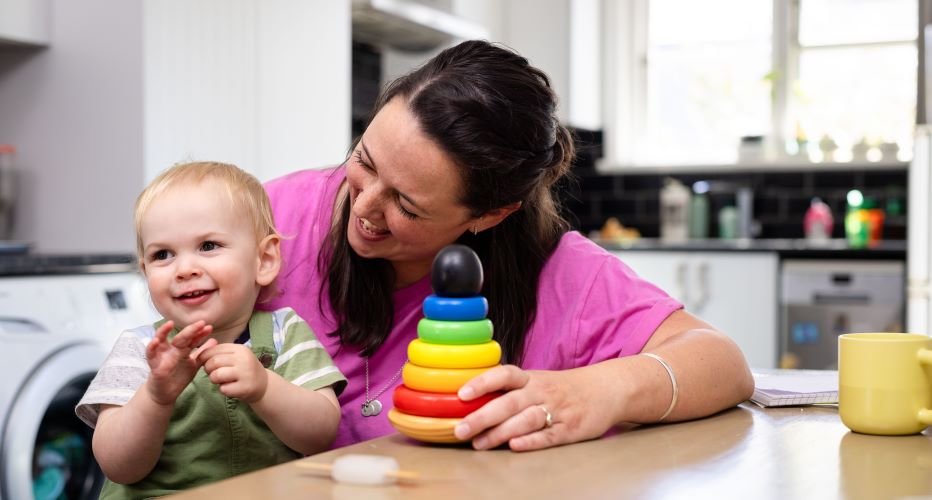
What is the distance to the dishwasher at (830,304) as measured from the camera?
413 centimetres

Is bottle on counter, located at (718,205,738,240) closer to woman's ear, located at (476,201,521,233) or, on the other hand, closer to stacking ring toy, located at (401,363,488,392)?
woman's ear, located at (476,201,521,233)

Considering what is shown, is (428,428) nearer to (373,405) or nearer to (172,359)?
(172,359)

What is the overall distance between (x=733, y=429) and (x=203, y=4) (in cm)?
256

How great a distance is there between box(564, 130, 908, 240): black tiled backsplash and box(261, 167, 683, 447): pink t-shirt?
300cm

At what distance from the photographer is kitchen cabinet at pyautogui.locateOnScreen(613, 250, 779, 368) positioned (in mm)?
4289

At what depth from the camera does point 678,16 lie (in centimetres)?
548

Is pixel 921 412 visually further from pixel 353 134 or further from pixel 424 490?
pixel 353 134

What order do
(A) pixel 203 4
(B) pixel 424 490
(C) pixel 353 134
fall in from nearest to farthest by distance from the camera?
(B) pixel 424 490, (A) pixel 203 4, (C) pixel 353 134

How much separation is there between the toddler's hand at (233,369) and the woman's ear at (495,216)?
461 millimetres

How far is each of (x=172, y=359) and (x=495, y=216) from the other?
1.86 feet

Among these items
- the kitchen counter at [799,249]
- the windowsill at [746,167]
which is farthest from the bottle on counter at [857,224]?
the windowsill at [746,167]

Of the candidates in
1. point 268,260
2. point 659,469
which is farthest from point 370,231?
point 659,469

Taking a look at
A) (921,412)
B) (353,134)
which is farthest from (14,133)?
(921,412)

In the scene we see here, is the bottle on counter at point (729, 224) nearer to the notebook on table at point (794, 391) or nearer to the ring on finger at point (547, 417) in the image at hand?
the notebook on table at point (794, 391)
